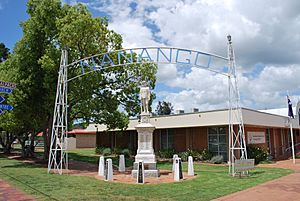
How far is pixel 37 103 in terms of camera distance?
62.8ft

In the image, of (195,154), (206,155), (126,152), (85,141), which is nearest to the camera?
(206,155)

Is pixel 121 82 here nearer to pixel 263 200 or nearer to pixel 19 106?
pixel 19 106

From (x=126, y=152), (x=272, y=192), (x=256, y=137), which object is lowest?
(x=272, y=192)

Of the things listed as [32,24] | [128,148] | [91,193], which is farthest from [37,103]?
[128,148]

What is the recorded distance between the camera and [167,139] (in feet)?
88.9

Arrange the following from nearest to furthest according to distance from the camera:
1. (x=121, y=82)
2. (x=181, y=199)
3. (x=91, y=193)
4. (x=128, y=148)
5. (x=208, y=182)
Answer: (x=181, y=199) → (x=91, y=193) → (x=208, y=182) → (x=121, y=82) → (x=128, y=148)

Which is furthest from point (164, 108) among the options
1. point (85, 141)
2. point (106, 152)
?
point (106, 152)

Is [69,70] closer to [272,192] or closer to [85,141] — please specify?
[272,192]

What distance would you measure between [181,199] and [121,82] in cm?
1270

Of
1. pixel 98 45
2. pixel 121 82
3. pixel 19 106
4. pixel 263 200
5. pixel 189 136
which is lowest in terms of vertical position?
pixel 263 200

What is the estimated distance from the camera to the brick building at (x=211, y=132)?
71.8 ft

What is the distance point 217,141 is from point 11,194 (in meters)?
16.4

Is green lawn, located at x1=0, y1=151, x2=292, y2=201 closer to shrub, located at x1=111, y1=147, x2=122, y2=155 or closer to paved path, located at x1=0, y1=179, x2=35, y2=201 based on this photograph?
paved path, located at x1=0, y1=179, x2=35, y2=201

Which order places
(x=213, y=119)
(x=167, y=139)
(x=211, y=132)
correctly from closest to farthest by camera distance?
(x=213, y=119)
(x=211, y=132)
(x=167, y=139)
